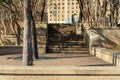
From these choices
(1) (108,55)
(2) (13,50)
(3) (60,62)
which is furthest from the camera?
(2) (13,50)

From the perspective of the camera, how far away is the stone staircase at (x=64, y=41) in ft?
75.3

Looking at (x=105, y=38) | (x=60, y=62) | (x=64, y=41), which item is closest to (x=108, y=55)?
(x=60, y=62)

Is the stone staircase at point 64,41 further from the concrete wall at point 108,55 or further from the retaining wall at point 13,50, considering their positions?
the concrete wall at point 108,55

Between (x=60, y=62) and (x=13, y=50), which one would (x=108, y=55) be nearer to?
(x=60, y=62)

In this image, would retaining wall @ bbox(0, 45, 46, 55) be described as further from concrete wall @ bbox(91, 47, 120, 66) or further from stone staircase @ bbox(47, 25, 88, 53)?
concrete wall @ bbox(91, 47, 120, 66)

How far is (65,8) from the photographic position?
100 metres

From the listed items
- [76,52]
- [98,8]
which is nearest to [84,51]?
[76,52]

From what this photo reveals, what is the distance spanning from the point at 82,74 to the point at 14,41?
18.4m

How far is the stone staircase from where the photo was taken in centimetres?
2294

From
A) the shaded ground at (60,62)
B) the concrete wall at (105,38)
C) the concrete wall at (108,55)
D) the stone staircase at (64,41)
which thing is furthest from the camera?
the stone staircase at (64,41)

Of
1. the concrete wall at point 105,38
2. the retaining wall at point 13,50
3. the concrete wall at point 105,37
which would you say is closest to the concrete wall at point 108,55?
the concrete wall at point 105,38

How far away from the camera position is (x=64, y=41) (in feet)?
80.2

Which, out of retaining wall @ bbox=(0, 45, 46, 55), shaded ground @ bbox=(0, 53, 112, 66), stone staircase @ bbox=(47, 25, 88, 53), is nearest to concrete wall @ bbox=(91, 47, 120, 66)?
shaded ground @ bbox=(0, 53, 112, 66)

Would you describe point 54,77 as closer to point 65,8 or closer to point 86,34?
point 86,34
